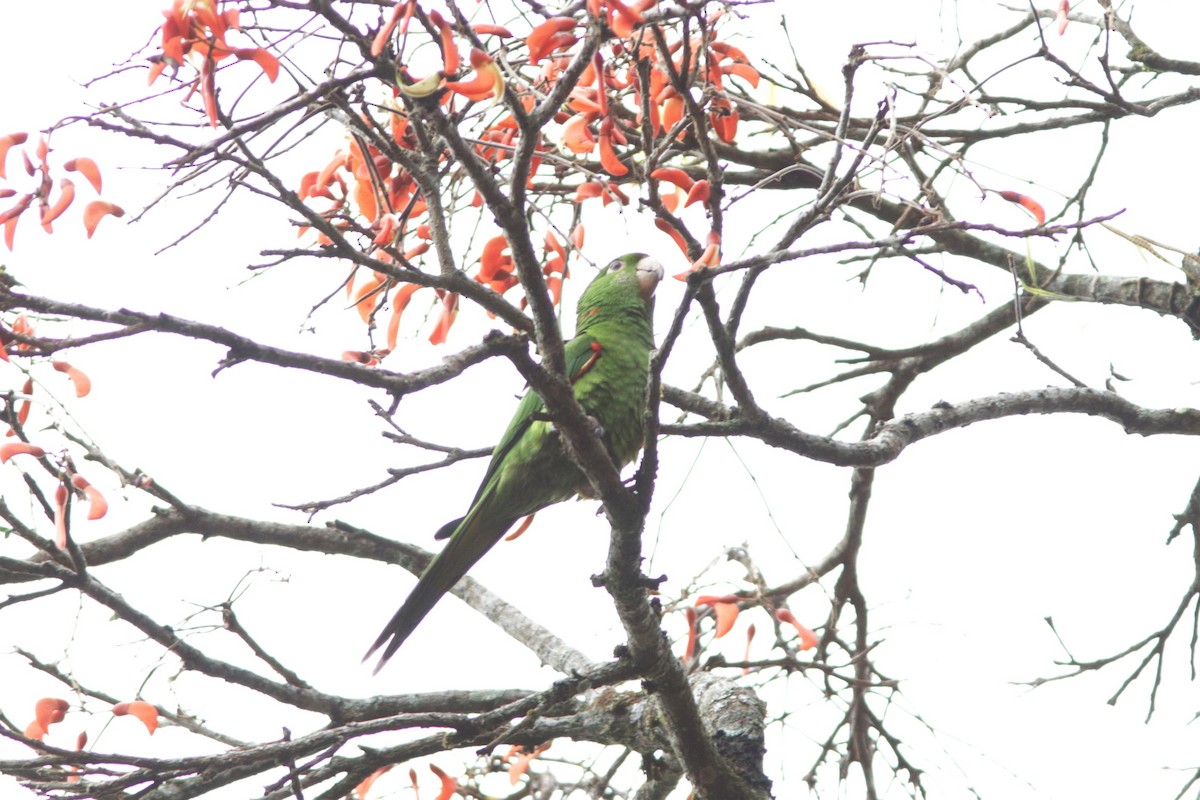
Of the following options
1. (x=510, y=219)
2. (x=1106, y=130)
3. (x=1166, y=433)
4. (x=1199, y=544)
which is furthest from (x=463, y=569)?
(x=1106, y=130)

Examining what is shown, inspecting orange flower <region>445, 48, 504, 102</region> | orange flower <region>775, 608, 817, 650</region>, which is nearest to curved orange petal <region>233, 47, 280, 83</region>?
orange flower <region>445, 48, 504, 102</region>

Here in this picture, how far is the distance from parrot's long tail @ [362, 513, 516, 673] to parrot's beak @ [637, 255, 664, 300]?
1158 millimetres

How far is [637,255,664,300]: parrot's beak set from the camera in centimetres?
428

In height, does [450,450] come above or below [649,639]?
above

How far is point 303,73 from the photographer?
2.05m

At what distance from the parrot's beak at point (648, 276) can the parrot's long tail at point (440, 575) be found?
3.80 ft

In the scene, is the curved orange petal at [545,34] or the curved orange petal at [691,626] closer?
the curved orange petal at [545,34]

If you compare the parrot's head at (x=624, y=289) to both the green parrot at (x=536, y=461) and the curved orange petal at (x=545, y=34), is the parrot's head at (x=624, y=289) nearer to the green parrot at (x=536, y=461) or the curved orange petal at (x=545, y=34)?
the green parrot at (x=536, y=461)

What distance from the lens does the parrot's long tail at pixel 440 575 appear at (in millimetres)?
3344

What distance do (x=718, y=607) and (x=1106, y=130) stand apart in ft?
8.15

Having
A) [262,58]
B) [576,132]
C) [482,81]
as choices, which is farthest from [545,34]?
[262,58]

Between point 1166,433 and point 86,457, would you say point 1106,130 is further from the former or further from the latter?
point 86,457

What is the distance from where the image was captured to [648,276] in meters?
4.29

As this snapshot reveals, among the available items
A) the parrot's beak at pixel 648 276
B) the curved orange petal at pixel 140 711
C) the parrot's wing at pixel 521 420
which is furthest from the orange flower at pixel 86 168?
the parrot's beak at pixel 648 276
